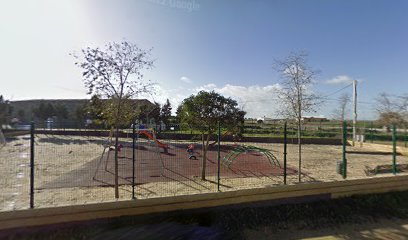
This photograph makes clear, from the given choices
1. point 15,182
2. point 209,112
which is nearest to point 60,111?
point 15,182

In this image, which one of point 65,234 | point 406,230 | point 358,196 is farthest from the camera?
point 358,196

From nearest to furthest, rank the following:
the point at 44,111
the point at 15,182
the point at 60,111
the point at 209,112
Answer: the point at 209,112 → the point at 15,182 → the point at 44,111 → the point at 60,111

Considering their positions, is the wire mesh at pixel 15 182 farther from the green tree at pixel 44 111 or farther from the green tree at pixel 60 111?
the green tree at pixel 44 111

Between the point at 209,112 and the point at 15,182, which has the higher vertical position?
the point at 209,112

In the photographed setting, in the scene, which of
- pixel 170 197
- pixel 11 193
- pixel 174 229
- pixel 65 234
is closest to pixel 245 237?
pixel 174 229

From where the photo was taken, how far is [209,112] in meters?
7.44

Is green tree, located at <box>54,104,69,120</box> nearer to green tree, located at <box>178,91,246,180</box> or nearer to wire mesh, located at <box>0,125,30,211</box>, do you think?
wire mesh, located at <box>0,125,30,211</box>

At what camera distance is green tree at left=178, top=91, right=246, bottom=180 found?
741 centimetres

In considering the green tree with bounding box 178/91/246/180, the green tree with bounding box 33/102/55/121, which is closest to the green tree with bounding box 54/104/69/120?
the green tree with bounding box 33/102/55/121

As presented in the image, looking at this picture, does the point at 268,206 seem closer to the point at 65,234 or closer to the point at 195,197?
the point at 195,197

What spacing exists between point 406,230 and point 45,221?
7.23 meters

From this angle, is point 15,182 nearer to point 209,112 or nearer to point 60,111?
point 209,112

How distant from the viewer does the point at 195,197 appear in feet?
16.5

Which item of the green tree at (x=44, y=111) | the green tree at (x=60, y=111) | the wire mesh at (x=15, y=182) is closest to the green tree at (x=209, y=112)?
the wire mesh at (x=15, y=182)
